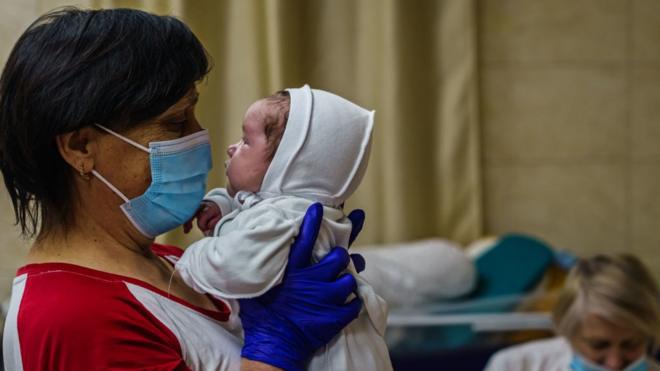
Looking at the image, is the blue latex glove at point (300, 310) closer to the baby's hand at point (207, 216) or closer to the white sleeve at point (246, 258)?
the white sleeve at point (246, 258)

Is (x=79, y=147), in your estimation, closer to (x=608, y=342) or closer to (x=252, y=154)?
(x=252, y=154)

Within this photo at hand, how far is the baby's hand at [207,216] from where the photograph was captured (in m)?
1.33

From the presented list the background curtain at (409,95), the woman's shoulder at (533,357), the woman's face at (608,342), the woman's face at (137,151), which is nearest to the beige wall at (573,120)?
the background curtain at (409,95)

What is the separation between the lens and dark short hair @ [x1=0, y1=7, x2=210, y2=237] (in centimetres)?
115

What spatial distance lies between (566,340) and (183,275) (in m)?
1.63

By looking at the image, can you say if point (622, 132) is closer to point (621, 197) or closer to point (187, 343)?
point (621, 197)

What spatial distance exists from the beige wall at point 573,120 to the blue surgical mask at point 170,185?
7.26ft

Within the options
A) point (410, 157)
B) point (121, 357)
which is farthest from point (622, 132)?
point (121, 357)

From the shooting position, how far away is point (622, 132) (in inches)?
137

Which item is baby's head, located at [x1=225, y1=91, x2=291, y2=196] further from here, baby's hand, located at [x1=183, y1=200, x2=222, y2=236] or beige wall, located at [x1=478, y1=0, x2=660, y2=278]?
beige wall, located at [x1=478, y1=0, x2=660, y2=278]

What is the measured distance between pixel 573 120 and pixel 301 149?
240 centimetres

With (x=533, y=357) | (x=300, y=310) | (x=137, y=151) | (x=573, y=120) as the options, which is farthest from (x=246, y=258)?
(x=573, y=120)

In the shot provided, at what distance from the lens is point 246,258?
1.14m

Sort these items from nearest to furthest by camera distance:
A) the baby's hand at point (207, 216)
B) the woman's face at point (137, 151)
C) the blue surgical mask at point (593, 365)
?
the woman's face at point (137, 151), the baby's hand at point (207, 216), the blue surgical mask at point (593, 365)
